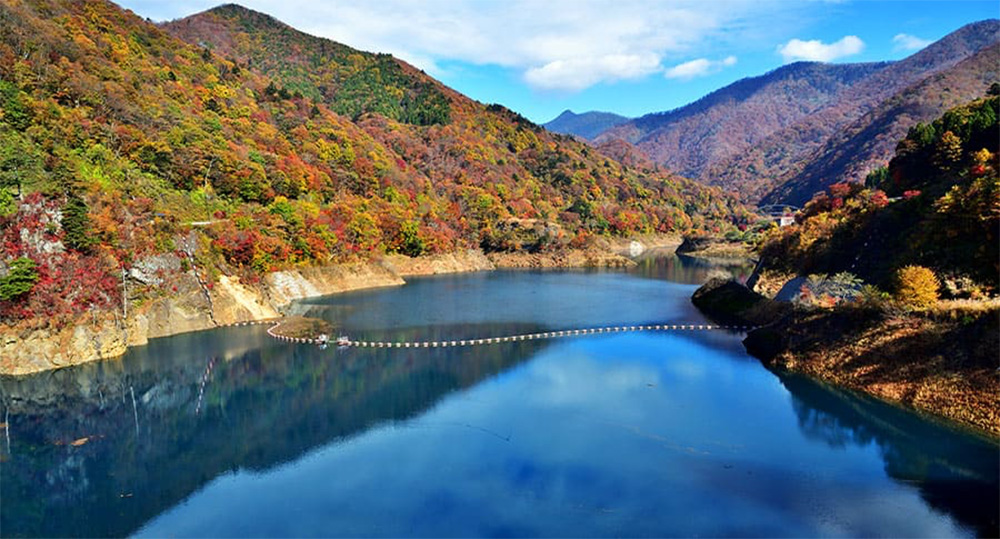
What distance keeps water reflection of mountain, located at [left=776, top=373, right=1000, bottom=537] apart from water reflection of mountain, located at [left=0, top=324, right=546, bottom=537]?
53.5ft

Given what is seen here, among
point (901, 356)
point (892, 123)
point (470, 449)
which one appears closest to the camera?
point (470, 449)

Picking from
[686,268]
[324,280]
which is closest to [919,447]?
[324,280]

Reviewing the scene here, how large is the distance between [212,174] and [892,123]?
598 ft

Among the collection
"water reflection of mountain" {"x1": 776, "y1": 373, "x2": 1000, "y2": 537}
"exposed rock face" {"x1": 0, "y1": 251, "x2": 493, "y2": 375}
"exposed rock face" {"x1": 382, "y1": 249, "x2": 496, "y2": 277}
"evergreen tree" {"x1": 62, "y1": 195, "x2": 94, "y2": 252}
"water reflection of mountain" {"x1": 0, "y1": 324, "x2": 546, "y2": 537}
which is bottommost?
"water reflection of mountain" {"x1": 776, "y1": 373, "x2": 1000, "y2": 537}

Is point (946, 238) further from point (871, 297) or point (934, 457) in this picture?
point (934, 457)

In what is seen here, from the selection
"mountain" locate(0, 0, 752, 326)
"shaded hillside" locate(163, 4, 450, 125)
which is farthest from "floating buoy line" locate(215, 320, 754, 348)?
"shaded hillside" locate(163, 4, 450, 125)

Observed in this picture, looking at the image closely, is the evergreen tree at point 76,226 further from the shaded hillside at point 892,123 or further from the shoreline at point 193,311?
the shaded hillside at point 892,123

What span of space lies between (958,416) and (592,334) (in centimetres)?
2206

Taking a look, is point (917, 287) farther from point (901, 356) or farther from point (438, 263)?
point (438, 263)

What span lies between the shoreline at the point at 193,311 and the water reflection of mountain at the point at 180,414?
130 centimetres

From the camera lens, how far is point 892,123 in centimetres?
16950

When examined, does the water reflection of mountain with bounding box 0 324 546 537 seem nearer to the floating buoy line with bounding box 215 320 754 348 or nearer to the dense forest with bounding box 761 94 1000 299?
the floating buoy line with bounding box 215 320 754 348

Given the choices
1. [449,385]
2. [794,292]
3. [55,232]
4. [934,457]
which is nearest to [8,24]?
[55,232]

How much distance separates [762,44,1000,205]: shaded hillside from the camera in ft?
529
